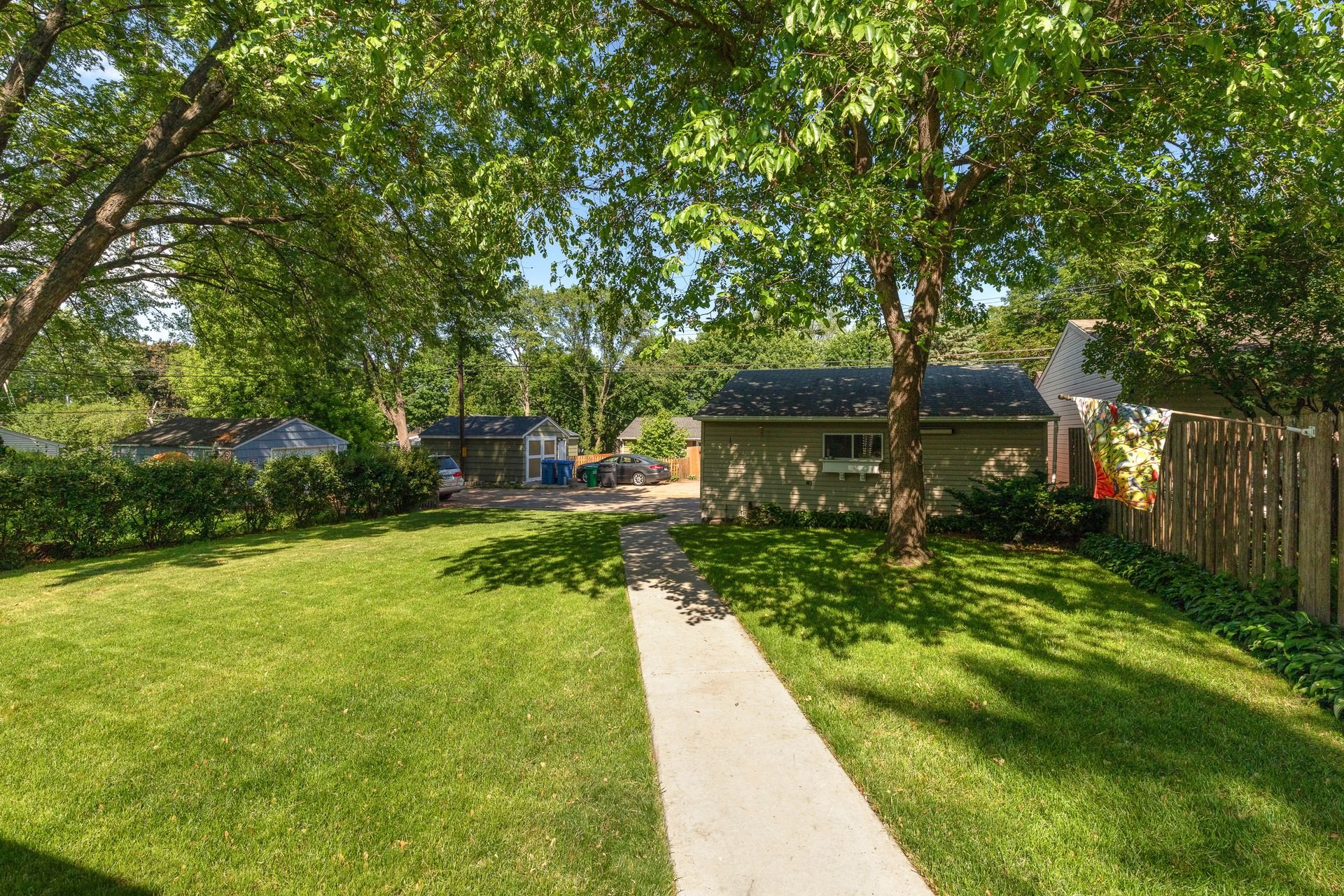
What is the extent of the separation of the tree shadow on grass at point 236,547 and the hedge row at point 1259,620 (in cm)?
1236

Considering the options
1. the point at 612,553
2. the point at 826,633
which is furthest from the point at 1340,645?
the point at 612,553

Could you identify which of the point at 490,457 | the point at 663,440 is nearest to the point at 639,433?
the point at 663,440

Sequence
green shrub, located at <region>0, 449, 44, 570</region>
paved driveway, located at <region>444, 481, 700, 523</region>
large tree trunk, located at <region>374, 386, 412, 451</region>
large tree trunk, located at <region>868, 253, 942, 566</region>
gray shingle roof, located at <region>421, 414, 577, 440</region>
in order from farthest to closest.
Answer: gray shingle roof, located at <region>421, 414, 577, 440</region>, large tree trunk, located at <region>374, 386, 412, 451</region>, paved driveway, located at <region>444, 481, 700, 523</region>, green shrub, located at <region>0, 449, 44, 570</region>, large tree trunk, located at <region>868, 253, 942, 566</region>

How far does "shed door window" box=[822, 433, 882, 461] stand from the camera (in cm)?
1286

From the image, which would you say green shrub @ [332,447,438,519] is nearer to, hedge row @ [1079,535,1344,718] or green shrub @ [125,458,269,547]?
green shrub @ [125,458,269,547]

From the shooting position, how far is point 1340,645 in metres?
4.17

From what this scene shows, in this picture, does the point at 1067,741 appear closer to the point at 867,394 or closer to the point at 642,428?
the point at 867,394

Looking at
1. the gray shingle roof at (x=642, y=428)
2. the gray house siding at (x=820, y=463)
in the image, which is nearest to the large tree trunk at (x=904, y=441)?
the gray house siding at (x=820, y=463)

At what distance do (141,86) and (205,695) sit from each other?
10.2 meters

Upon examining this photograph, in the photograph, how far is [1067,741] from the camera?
11.1 ft

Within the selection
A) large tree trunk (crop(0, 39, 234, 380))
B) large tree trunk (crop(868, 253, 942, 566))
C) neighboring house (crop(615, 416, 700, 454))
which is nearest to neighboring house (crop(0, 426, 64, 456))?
neighboring house (crop(615, 416, 700, 454))

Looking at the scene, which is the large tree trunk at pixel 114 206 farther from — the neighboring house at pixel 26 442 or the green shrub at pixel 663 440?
the neighboring house at pixel 26 442

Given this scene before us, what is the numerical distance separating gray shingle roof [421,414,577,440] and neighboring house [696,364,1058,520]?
13.7 metres

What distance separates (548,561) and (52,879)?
669cm
